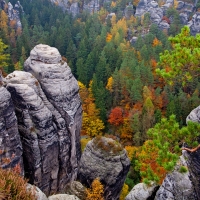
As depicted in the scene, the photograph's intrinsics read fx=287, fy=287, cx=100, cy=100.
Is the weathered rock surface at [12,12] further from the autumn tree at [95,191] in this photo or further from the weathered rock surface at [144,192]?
the weathered rock surface at [144,192]

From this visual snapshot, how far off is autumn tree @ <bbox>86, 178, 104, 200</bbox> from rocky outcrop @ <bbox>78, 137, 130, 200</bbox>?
33.7 inches

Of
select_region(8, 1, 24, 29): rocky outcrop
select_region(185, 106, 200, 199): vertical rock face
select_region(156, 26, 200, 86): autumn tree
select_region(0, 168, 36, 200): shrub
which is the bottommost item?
select_region(8, 1, 24, 29): rocky outcrop

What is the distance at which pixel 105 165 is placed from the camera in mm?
23438

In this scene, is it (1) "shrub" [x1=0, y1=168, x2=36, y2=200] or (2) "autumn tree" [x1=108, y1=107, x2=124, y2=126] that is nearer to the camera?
(1) "shrub" [x1=0, y1=168, x2=36, y2=200]

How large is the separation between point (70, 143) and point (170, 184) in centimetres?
1746

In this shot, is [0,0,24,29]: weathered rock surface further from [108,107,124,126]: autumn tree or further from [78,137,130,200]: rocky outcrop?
[78,137,130,200]: rocky outcrop

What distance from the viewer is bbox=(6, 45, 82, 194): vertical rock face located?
1069 inches

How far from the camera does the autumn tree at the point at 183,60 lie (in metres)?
13.1

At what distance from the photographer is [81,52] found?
79250mm

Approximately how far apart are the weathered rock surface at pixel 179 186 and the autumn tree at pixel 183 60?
14.7ft

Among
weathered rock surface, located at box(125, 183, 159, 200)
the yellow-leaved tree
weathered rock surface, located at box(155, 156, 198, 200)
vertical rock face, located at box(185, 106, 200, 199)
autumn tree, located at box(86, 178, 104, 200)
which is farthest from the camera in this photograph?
the yellow-leaved tree

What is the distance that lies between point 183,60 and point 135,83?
147ft

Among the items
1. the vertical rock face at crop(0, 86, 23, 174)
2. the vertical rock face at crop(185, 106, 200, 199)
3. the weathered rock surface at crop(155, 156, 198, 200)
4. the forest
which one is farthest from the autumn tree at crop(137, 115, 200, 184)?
the vertical rock face at crop(0, 86, 23, 174)

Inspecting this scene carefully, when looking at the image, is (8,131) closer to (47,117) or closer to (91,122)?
(47,117)
